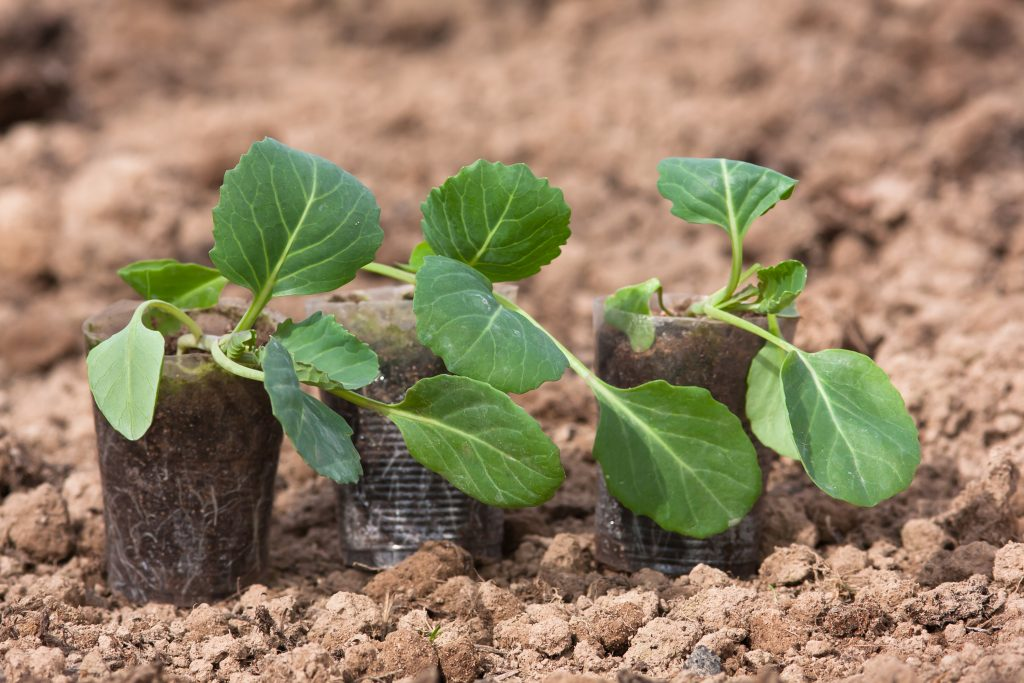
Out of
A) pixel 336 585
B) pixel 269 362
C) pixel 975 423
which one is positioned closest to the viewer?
pixel 269 362

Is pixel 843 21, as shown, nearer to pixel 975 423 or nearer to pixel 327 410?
pixel 975 423

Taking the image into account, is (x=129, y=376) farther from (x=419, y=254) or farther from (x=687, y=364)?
(x=687, y=364)

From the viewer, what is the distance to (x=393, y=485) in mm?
2146

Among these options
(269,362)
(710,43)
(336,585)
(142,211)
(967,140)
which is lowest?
(336,585)

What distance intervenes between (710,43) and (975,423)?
2.75 meters

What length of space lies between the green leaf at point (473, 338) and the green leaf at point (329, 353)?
0.15m

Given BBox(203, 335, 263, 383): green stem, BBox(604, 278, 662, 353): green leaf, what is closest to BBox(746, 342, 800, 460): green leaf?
BBox(604, 278, 662, 353): green leaf

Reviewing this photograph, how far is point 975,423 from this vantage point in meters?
2.53

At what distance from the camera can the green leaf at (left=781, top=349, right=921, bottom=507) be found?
1.83 meters

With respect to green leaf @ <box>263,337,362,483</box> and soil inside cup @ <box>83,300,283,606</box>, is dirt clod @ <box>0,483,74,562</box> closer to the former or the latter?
soil inside cup @ <box>83,300,283,606</box>

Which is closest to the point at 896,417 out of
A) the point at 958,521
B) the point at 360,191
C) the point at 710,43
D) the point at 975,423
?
the point at 958,521

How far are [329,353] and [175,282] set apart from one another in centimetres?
41

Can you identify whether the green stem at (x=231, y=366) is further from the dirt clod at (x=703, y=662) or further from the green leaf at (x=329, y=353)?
the dirt clod at (x=703, y=662)

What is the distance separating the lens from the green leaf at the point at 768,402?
6.45ft
